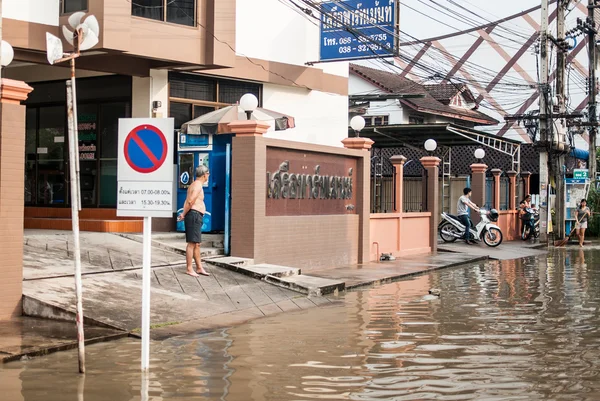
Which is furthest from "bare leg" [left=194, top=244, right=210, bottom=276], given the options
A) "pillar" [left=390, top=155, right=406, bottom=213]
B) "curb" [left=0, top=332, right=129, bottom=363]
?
"pillar" [left=390, top=155, right=406, bottom=213]

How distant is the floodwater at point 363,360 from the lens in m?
7.20

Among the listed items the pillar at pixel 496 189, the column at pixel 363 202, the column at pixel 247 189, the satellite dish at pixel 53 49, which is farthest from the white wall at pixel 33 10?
the pillar at pixel 496 189

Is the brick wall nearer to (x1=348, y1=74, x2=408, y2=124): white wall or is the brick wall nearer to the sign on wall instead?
the sign on wall

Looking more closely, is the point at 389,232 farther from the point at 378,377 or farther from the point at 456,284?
the point at 378,377

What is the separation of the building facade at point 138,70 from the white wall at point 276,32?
0.03 m

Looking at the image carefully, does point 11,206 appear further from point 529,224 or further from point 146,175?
point 529,224

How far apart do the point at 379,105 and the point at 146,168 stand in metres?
35.6

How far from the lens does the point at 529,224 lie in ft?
98.7

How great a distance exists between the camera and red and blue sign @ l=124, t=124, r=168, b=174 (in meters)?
7.85

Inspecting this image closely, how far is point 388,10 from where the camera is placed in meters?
20.7

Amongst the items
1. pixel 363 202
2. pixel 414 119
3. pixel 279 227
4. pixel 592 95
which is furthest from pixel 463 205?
pixel 414 119

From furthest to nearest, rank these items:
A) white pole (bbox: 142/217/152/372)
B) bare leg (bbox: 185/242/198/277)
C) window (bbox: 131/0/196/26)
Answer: window (bbox: 131/0/196/26) → bare leg (bbox: 185/242/198/277) → white pole (bbox: 142/217/152/372)

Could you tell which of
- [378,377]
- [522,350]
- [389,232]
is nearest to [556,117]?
[389,232]

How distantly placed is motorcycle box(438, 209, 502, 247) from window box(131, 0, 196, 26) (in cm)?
1198
